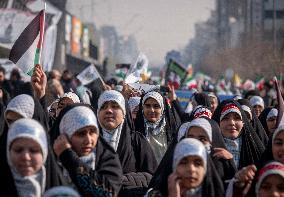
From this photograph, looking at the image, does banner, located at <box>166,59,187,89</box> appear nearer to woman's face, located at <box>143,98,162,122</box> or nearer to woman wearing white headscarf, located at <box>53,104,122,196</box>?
woman's face, located at <box>143,98,162,122</box>

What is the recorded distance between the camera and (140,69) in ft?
38.0

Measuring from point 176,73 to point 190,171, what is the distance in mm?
11766

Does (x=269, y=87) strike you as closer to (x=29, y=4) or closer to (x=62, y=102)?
(x=29, y=4)

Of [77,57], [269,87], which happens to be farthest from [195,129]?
[77,57]

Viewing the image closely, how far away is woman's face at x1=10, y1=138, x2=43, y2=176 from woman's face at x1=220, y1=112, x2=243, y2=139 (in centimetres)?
278

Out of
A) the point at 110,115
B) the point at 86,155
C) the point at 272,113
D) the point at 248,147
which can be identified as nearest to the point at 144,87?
the point at 272,113

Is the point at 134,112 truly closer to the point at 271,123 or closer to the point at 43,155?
the point at 271,123

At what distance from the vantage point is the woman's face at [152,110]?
7.95m

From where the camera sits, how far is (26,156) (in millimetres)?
4465

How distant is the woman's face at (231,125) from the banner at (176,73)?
30.0 feet

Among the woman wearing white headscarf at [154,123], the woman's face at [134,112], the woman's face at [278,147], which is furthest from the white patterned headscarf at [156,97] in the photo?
the woman's face at [278,147]

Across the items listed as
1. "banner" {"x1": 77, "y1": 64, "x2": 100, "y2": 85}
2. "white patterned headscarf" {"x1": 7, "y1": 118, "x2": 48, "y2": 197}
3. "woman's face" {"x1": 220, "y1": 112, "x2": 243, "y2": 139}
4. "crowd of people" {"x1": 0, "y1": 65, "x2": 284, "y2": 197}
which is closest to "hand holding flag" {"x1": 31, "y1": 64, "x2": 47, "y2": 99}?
"crowd of people" {"x1": 0, "y1": 65, "x2": 284, "y2": 197}

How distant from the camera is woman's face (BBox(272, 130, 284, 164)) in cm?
548

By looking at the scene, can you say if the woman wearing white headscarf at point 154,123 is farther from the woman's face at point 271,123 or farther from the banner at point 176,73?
the banner at point 176,73
